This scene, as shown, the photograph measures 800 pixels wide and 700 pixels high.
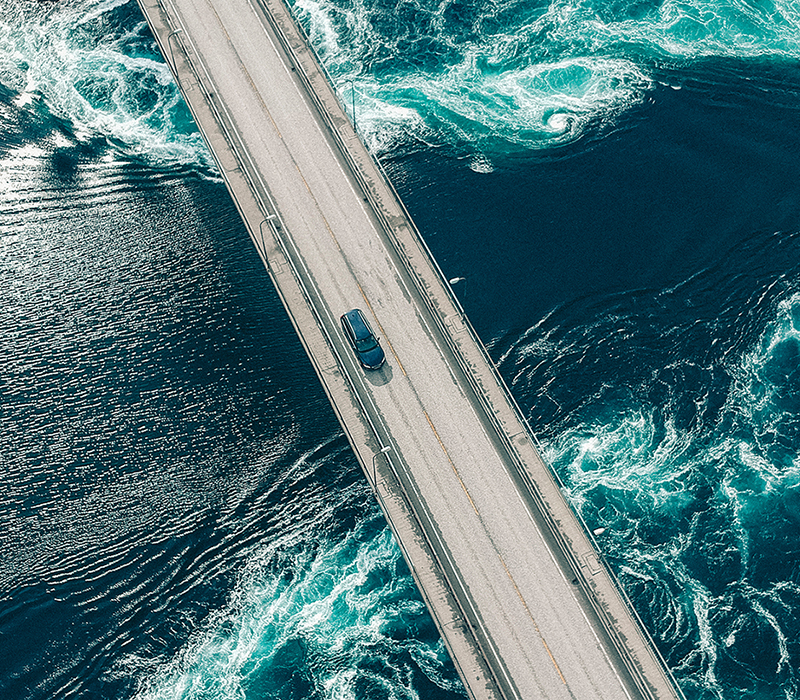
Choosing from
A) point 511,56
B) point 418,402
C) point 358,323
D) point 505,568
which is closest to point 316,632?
point 505,568

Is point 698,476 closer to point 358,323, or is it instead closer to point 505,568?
point 505,568

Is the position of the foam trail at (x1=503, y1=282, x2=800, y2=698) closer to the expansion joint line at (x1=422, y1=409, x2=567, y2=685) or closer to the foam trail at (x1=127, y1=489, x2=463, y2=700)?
the expansion joint line at (x1=422, y1=409, x2=567, y2=685)

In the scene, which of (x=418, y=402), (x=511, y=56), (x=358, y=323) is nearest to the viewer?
(x=418, y=402)

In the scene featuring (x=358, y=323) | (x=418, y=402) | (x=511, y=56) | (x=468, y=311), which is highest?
(x=511, y=56)

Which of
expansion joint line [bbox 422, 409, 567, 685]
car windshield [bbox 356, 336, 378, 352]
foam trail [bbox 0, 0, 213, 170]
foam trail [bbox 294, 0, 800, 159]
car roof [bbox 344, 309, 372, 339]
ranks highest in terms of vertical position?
foam trail [bbox 0, 0, 213, 170]

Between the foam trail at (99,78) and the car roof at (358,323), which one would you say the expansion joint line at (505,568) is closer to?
the car roof at (358,323)

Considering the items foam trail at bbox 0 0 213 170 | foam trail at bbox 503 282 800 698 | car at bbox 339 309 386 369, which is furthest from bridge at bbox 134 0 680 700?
foam trail at bbox 0 0 213 170
